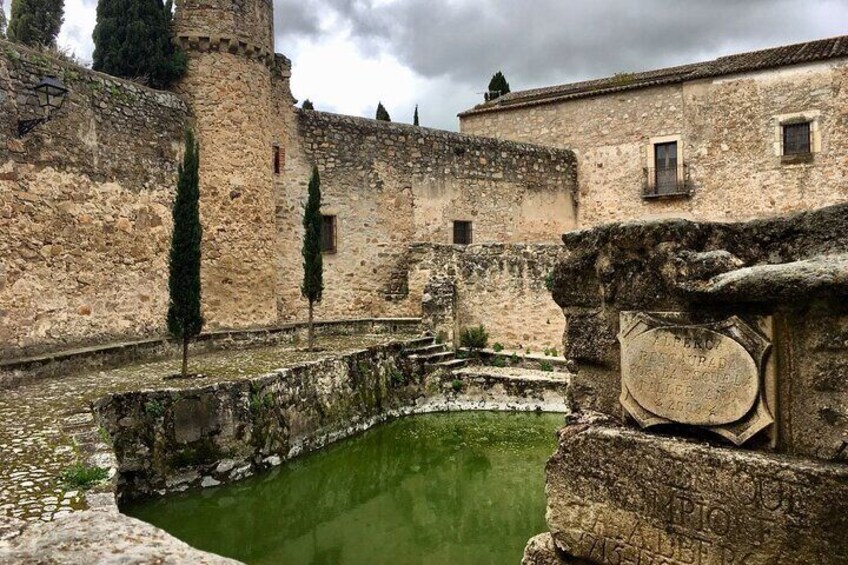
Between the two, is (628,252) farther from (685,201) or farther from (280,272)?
(685,201)

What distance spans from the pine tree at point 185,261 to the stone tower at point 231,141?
143 inches

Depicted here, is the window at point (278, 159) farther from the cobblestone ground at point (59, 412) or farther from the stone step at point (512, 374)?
the stone step at point (512, 374)

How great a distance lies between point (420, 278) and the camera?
17891mm

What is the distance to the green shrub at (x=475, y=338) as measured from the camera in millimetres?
16375

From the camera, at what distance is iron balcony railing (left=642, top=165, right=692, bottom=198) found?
21.7m

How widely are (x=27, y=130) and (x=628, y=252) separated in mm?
10155

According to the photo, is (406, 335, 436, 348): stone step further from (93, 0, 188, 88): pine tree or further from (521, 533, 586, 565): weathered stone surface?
(521, 533, 586, 565): weathered stone surface

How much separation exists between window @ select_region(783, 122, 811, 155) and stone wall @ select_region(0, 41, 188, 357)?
16.7 meters

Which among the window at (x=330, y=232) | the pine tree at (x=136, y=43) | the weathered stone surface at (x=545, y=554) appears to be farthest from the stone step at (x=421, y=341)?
the weathered stone surface at (x=545, y=554)

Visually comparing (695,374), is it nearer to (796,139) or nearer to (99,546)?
(99,546)

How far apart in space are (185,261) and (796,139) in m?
17.9

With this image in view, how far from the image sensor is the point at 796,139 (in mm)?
20109

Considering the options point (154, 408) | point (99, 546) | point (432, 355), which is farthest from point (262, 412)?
point (99, 546)

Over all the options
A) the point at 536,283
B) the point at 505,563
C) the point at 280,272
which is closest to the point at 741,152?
the point at 536,283
